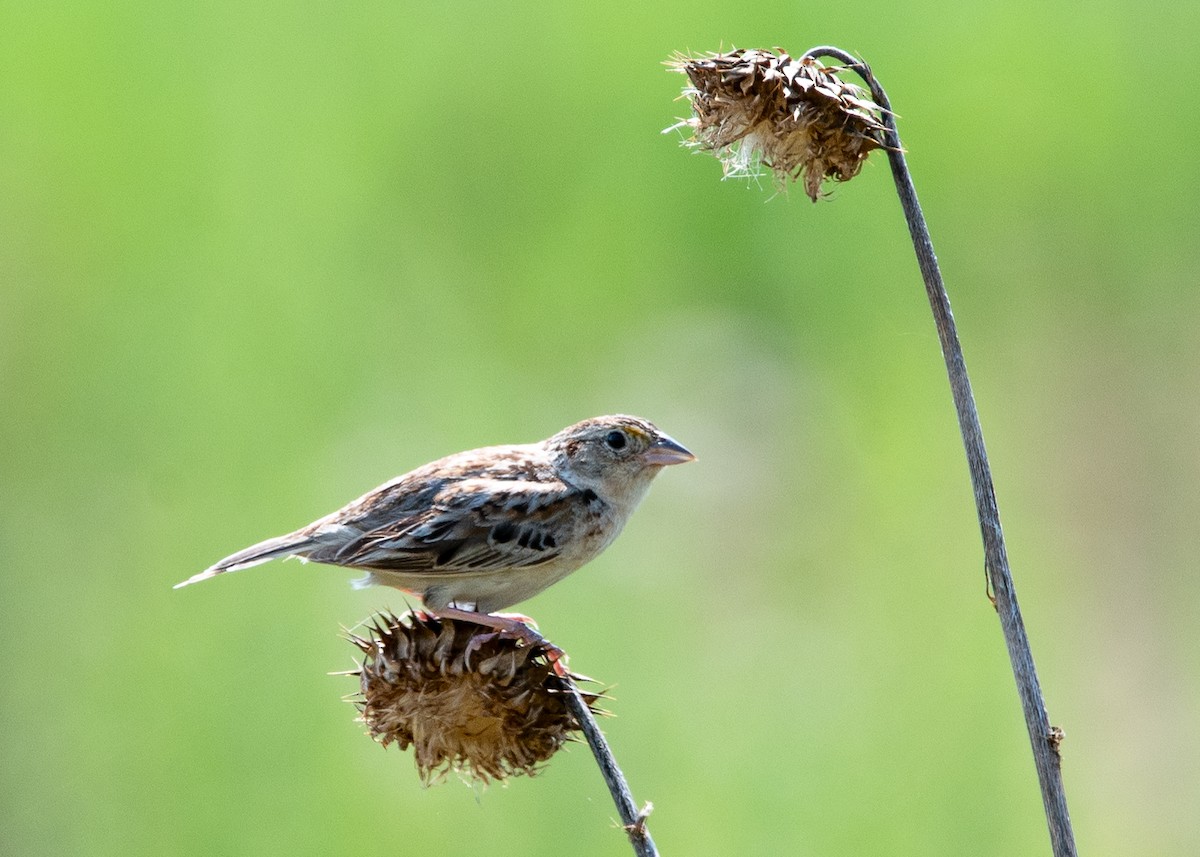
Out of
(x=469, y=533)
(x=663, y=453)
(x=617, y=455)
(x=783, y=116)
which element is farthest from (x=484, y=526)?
(x=783, y=116)

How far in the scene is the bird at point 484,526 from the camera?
521cm

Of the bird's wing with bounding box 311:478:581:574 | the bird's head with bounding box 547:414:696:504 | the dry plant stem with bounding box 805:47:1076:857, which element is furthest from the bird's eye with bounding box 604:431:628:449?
the dry plant stem with bounding box 805:47:1076:857

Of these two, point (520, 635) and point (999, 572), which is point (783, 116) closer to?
point (999, 572)

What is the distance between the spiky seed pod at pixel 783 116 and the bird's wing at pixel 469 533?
1.70m

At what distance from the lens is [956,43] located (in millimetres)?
11945

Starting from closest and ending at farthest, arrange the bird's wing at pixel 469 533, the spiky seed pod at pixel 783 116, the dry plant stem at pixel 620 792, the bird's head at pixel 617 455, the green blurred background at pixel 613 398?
the dry plant stem at pixel 620 792
the spiky seed pod at pixel 783 116
the bird's wing at pixel 469 533
the bird's head at pixel 617 455
the green blurred background at pixel 613 398

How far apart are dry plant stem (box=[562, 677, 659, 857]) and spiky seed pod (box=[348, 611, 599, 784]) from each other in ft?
1.12

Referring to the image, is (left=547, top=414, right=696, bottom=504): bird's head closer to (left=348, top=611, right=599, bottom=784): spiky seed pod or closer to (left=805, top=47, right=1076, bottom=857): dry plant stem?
(left=348, top=611, right=599, bottom=784): spiky seed pod

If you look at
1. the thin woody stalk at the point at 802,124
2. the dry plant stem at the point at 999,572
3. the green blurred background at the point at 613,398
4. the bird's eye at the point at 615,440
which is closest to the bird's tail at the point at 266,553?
the bird's eye at the point at 615,440

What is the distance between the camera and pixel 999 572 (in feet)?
11.0

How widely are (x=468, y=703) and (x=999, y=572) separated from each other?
5.68 feet

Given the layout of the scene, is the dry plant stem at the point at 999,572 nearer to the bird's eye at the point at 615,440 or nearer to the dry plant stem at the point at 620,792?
the dry plant stem at the point at 620,792

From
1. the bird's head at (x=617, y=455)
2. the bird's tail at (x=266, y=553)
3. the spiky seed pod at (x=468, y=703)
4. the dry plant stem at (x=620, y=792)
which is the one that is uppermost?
the bird's head at (x=617, y=455)

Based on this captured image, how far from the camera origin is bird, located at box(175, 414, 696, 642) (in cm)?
521
